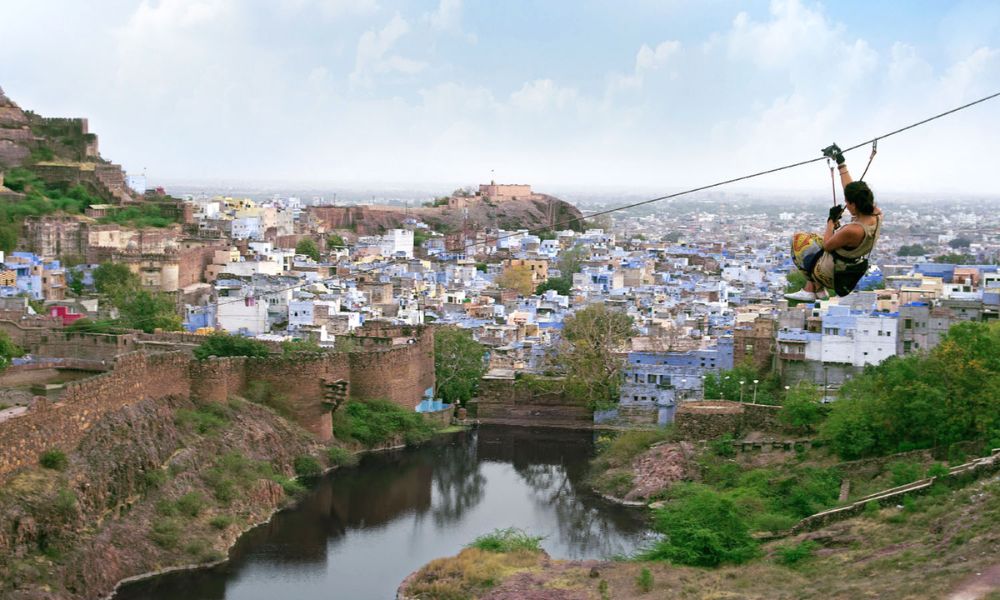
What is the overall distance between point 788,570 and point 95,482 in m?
6.33

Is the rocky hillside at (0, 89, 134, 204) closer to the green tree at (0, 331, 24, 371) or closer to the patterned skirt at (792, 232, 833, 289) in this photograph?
the green tree at (0, 331, 24, 371)

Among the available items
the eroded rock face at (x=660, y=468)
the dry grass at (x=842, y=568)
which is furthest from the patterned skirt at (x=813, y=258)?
the eroded rock face at (x=660, y=468)

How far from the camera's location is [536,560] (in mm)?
13703

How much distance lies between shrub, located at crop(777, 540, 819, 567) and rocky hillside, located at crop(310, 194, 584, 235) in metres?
39.4

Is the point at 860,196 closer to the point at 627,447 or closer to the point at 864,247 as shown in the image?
the point at 864,247

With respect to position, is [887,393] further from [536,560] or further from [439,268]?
[439,268]

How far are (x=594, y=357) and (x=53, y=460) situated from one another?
10161mm

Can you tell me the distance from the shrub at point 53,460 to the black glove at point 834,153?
30.1 feet

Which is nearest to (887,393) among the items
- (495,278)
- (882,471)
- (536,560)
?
(882,471)

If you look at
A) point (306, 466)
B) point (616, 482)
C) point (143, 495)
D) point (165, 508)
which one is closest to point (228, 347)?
point (306, 466)

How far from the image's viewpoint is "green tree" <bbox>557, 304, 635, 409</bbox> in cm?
2178

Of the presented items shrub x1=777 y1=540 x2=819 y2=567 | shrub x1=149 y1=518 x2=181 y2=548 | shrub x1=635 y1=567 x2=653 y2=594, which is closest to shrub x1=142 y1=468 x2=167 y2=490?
shrub x1=149 y1=518 x2=181 y2=548

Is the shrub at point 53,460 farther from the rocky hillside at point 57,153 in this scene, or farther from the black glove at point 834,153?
the rocky hillside at point 57,153

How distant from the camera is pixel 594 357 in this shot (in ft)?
73.6
